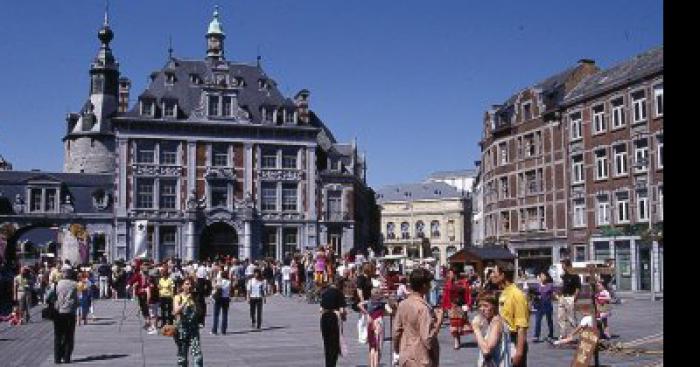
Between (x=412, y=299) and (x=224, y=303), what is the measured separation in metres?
13.7

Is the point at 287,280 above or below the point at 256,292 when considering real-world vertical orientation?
below

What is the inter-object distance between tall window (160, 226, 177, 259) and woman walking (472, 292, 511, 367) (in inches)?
2070

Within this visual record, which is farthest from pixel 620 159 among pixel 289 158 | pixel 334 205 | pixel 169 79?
pixel 169 79

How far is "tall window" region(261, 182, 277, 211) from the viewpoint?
61.2 meters

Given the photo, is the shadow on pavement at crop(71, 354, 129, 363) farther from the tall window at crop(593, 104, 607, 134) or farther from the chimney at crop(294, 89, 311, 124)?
the chimney at crop(294, 89, 311, 124)

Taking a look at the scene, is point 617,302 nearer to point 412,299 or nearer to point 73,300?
point 73,300

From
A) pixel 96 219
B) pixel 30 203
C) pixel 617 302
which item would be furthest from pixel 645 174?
pixel 30 203

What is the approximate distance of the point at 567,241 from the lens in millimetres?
46656

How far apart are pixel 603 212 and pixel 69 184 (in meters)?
41.1

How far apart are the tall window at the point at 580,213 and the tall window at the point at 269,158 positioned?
83.3 feet

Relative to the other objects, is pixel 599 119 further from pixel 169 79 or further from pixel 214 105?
pixel 169 79

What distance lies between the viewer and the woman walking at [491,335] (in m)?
7.49

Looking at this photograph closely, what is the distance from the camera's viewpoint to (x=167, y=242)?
192 ft

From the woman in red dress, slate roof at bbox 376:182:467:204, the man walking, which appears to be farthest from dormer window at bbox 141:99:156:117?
slate roof at bbox 376:182:467:204
